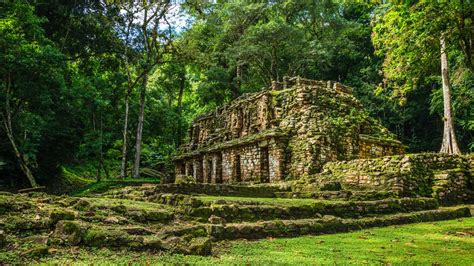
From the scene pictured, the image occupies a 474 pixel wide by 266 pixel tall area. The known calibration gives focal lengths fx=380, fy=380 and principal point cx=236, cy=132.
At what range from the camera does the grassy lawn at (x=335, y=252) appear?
487cm

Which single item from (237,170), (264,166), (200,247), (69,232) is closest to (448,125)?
(264,166)

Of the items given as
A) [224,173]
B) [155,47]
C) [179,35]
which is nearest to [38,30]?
[155,47]

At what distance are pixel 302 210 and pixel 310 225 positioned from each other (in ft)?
3.25

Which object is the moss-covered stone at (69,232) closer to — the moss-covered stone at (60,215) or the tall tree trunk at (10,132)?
the moss-covered stone at (60,215)

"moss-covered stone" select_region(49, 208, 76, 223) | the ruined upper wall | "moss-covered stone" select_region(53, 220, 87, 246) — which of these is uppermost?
the ruined upper wall

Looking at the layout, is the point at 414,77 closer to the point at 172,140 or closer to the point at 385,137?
the point at 385,137

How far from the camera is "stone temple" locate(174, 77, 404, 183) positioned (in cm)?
1755

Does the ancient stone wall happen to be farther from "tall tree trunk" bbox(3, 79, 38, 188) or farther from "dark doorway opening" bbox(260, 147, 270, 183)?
"tall tree trunk" bbox(3, 79, 38, 188)

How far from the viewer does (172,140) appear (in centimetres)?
3944

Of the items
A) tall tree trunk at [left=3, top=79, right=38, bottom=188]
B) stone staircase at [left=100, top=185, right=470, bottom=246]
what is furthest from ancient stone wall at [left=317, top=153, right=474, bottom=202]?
tall tree trunk at [left=3, top=79, right=38, bottom=188]

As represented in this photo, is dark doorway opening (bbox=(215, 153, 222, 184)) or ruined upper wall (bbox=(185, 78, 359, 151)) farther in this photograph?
dark doorway opening (bbox=(215, 153, 222, 184))

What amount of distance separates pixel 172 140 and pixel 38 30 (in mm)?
20143

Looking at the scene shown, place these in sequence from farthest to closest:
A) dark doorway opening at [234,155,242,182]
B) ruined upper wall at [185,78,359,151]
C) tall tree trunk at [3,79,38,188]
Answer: dark doorway opening at [234,155,242,182] → ruined upper wall at [185,78,359,151] → tall tree trunk at [3,79,38,188]

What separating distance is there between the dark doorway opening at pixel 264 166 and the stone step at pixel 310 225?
31.0 ft
